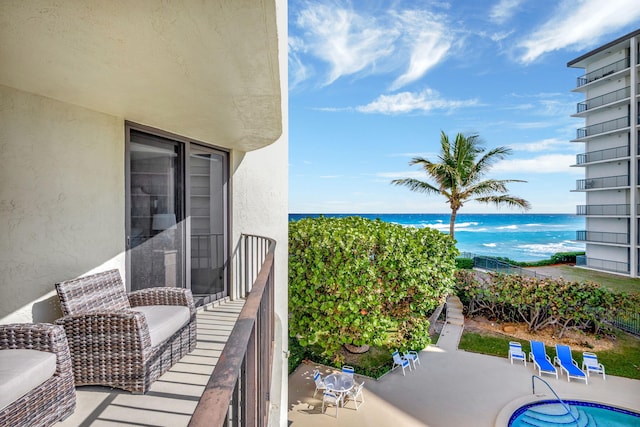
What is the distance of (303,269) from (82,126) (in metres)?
4.80

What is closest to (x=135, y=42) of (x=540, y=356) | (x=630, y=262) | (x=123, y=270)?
(x=123, y=270)

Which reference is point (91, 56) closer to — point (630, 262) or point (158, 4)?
point (158, 4)

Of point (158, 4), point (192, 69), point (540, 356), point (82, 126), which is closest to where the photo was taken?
point (158, 4)

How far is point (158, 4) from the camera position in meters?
1.48

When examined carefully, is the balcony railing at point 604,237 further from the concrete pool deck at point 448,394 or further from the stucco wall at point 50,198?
the stucco wall at point 50,198

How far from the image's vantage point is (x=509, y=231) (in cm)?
5053

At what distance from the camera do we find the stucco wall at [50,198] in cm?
248

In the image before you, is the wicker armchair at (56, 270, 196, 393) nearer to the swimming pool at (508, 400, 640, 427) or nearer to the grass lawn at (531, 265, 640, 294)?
the swimming pool at (508, 400, 640, 427)

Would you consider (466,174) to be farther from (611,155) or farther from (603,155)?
(603,155)

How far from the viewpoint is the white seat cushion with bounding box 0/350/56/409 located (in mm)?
1730

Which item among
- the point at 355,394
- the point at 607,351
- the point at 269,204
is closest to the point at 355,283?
the point at 269,204

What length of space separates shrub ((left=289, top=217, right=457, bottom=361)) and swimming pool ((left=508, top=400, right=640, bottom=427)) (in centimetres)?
276

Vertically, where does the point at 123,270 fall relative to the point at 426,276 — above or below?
above

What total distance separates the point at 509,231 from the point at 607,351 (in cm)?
4610
